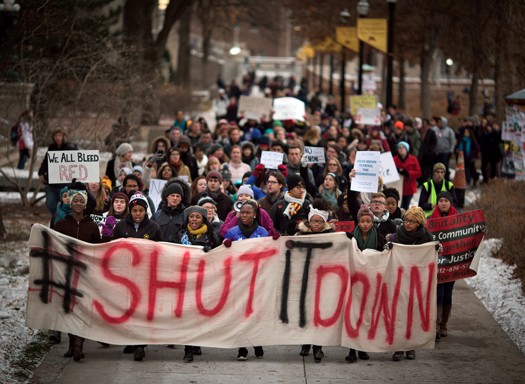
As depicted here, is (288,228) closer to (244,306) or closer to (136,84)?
(244,306)

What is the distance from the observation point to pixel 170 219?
1174cm

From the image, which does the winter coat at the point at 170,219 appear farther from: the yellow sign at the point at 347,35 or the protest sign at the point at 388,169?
the yellow sign at the point at 347,35

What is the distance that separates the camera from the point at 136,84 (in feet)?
84.8

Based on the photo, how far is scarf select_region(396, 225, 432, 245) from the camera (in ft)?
35.8

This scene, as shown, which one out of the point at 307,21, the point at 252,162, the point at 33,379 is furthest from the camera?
the point at 307,21

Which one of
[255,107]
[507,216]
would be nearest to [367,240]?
[507,216]

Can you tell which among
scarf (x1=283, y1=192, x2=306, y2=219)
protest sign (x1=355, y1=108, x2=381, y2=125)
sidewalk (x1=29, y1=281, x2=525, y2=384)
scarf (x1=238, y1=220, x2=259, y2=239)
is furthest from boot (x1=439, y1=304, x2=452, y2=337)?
protest sign (x1=355, y1=108, x2=381, y2=125)

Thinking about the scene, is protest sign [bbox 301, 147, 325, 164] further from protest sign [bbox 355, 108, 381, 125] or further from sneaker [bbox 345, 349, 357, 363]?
protest sign [bbox 355, 108, 381, 125]

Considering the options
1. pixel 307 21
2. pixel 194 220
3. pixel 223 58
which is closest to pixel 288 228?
pixel 194 220

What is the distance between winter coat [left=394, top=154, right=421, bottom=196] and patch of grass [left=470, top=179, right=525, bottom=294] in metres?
1.36

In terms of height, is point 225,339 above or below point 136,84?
below

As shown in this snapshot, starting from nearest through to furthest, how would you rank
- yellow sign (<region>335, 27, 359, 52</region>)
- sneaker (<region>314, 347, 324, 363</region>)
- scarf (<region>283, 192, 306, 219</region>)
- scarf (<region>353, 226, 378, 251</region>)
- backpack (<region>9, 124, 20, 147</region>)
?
1. sneaker (<region>314, 347, 324, 363</region>)
2. scarf (<region>353, 226, 378, 251</region>)
3. scarf (<region>283, 192, 306, 219</region>)
4. backpack (<region>9, 124, 20, 147</region>)
5. yellow sign (<region>335, 27, 359, 52</region>)

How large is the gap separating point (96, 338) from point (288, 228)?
273 centimetres

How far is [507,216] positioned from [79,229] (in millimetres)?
9588
